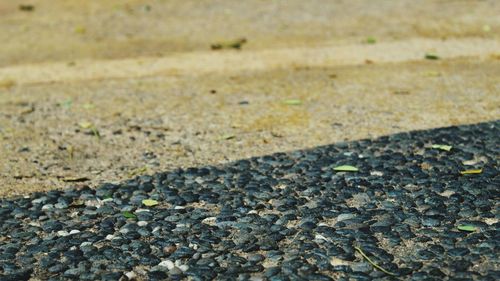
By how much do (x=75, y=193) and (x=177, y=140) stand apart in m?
1.05

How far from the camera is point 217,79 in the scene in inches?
266

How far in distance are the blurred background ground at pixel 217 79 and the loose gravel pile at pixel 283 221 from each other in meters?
0.36

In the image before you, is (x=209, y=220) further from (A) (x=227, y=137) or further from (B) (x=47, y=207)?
(A) (x=227, y=137)

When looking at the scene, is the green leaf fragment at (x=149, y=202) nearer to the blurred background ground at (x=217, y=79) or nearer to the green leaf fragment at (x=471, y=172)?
the blurred background ground at (x=217, y=79)

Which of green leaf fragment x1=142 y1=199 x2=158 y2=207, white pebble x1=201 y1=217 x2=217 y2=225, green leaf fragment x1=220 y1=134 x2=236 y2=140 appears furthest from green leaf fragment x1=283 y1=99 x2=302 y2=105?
white pebble x1=201 y1=217 x2=217 y2=225

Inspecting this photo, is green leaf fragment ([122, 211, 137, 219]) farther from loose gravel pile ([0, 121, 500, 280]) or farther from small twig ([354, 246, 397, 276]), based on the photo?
small twig ([354, 246, 397, 276])

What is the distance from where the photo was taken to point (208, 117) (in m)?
5.72

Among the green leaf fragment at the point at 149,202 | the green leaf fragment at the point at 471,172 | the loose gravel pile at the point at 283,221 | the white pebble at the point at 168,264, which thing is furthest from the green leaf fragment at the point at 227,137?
the white pebble at the point at 168,264

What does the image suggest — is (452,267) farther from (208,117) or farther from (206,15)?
(206,15)

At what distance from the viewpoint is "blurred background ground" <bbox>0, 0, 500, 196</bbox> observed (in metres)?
5.14

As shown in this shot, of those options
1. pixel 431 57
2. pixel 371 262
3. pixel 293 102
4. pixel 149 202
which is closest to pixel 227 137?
pixel 293 102

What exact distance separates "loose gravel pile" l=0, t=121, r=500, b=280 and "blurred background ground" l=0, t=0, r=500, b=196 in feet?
1.17

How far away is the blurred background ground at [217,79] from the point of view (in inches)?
202

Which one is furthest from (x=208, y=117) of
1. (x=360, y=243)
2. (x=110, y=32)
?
(x=110, y=32)
